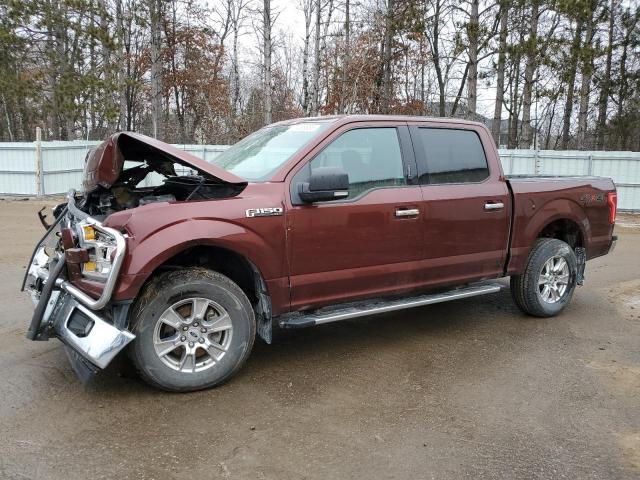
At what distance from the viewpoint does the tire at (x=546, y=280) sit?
5676 millimetres

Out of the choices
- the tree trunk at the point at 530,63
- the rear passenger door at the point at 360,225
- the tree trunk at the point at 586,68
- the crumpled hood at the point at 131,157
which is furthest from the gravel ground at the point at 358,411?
the tree trunk at the point at 586,68

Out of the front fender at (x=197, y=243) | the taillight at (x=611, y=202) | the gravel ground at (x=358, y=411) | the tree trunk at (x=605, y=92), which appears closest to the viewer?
the gravel ground at (x=358, y=411)

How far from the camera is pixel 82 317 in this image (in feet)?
12.0

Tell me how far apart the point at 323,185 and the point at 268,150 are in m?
0.88

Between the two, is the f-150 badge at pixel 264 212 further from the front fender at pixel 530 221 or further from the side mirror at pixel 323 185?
the front fender at pixel 530 221

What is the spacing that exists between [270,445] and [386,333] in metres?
2.31

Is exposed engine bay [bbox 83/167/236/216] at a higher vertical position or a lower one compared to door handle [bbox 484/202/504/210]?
higher

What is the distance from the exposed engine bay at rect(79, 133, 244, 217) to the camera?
3.92 meters

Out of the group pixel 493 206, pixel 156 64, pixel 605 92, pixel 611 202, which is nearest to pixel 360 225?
pixel 493 206

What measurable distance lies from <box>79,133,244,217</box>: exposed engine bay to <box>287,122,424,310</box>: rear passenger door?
628mm

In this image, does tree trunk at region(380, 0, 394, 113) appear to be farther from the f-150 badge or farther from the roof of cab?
the f-150 badge

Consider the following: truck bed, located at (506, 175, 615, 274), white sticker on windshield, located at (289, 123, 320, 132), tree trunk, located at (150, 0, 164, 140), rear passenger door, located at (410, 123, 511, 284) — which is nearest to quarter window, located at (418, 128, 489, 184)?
rear passenger door, located at (410, 123, 511, 284)

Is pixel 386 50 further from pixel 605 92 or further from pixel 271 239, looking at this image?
pixel 271 239

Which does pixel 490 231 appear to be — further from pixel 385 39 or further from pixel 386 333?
pixel 385 39
